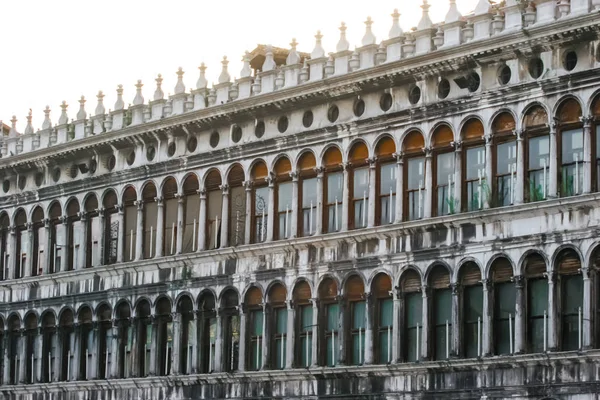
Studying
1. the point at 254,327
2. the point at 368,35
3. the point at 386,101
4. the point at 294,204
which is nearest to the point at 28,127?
the point at 254,327

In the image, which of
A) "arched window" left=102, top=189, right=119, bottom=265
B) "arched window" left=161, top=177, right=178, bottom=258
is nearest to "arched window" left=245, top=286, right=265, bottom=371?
"arched window" left=161, top=177, right=178, bottom=258

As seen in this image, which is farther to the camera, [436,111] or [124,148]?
[124,148]

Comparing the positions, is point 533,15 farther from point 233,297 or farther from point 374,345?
point 233,297

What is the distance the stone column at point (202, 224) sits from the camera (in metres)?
50.6

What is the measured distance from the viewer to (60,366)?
182 ft

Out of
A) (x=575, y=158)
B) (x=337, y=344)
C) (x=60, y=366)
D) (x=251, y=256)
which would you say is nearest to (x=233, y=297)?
(x=251, y=256)

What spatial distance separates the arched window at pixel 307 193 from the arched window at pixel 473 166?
212 inches

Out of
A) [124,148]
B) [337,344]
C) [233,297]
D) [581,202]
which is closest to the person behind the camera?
[581,202]

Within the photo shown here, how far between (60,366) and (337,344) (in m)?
12.3

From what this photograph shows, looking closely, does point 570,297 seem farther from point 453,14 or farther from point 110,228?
point 110,228

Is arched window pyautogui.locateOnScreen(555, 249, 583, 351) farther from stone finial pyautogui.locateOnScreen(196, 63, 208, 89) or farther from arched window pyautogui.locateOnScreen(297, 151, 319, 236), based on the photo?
stone finial pyautogui.locateOnScreen(196, 63, 208, 89)

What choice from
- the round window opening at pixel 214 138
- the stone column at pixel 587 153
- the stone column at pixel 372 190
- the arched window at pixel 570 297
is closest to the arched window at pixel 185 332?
the round window opening at pixel 214 138

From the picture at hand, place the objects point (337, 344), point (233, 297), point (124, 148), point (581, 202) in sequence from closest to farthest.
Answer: point (581, 202) → point (337, 344) → point (233, 297) → point (124, 148)

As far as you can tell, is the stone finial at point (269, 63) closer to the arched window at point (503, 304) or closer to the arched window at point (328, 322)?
the arched window at point (328, 322)
